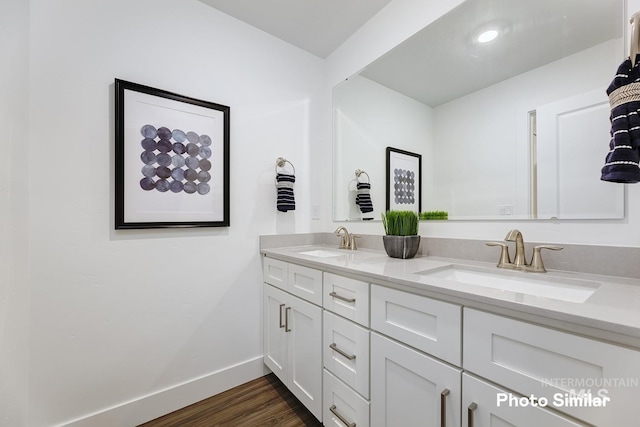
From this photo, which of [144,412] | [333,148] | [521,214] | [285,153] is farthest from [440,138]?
[144,412]

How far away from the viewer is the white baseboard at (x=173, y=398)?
1.36 meters

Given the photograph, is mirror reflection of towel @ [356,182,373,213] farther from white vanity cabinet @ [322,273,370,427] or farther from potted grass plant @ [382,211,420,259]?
white vanity cabinet @ [322,273,370,427]

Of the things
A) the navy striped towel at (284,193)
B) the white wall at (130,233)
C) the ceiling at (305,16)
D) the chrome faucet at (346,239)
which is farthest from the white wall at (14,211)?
the chrome faucet at (346,239)

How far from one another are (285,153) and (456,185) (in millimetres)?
1208

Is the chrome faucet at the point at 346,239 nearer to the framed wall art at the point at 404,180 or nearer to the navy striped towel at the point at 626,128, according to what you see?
the framed wall art at the point at 404,180

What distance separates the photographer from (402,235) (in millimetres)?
1465

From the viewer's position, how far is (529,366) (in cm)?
66

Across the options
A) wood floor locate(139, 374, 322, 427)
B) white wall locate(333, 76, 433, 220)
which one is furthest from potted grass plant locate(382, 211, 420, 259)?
wood floor locate(139, 374, 322, 427)

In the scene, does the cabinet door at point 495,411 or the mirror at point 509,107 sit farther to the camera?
the mirror at point 509,107

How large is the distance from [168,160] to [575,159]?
1926mm

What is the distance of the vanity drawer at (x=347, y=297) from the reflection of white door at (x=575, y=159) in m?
0.82

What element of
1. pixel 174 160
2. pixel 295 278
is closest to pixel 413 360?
pixel 295 278

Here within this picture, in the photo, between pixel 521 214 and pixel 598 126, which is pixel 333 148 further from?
pixel 598 126

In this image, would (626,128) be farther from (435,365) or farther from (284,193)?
(284,193)
